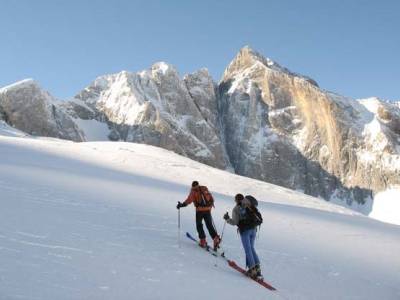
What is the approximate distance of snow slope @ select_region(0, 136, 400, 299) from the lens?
7.85 metres

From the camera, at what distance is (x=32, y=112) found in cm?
14500

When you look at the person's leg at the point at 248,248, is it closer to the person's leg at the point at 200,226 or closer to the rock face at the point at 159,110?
the person's leg at the point at 200,226

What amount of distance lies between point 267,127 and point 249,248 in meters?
186

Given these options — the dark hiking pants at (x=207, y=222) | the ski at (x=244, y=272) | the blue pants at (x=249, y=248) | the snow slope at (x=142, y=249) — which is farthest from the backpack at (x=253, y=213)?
the dark hiking pants at (x=207, y=222)

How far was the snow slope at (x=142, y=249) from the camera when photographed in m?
7.85

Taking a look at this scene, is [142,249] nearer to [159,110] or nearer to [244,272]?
[244,272]

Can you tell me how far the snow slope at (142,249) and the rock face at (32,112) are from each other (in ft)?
409

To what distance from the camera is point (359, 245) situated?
17.3 m

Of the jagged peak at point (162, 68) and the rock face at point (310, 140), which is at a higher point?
the jagged peak at point (162, 68)

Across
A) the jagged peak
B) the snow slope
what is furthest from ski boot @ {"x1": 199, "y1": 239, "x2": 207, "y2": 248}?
the jagged peak

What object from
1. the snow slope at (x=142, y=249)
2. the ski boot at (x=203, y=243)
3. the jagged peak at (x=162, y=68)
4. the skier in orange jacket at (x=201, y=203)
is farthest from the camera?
the jagged peak at (x=162, y=68)

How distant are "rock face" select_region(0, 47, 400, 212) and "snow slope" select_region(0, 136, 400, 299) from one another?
14351 centimetres

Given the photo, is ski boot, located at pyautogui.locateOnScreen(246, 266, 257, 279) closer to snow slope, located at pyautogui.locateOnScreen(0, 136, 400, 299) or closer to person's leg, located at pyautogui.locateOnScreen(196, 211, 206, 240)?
snow slope, located at pyautogui.locateOnScreen(0, 136, 400, 299)

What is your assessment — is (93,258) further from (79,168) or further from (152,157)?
(152,157)
